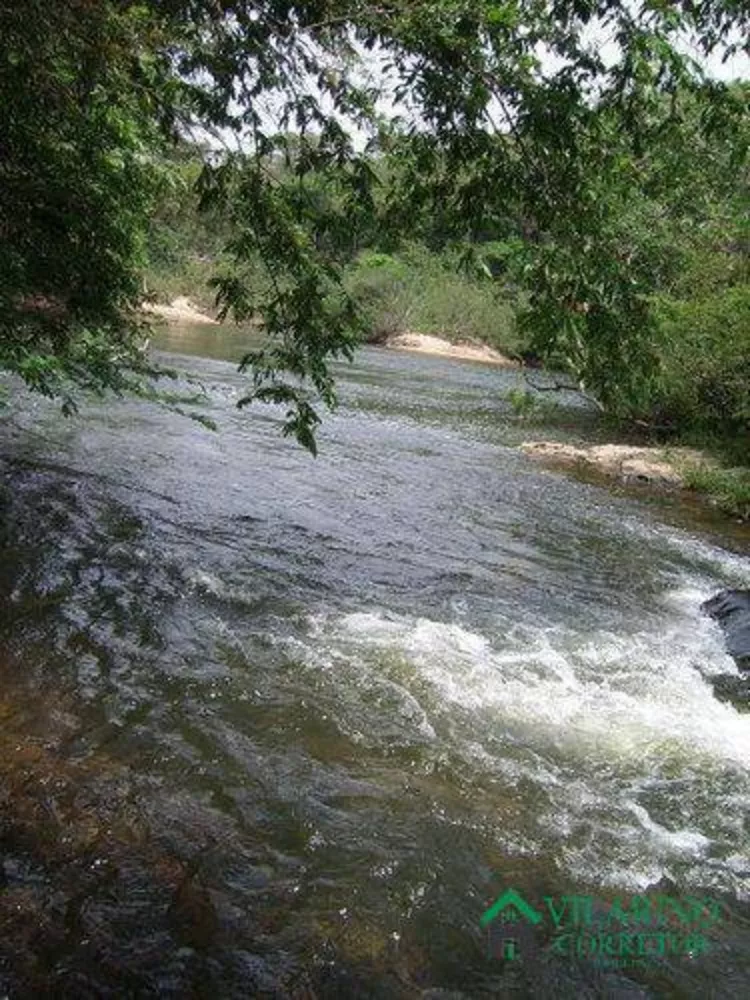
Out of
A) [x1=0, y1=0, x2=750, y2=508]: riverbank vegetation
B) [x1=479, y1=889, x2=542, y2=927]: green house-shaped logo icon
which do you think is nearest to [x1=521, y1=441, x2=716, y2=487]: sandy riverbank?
[x1=0, y1=0, x2=750, y2=508]: riverbank vegetation

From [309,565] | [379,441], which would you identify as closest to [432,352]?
[379,441]

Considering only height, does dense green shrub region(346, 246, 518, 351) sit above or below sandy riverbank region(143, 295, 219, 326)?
above

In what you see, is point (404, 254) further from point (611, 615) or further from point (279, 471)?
point (279, 471)

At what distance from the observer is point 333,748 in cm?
541

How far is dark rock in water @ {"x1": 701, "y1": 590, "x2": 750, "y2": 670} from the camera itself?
324 inches

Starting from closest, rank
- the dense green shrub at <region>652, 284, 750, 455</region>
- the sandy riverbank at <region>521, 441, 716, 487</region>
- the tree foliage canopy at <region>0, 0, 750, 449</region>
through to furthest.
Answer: the tree foliage canopy at <region>0, 0, 750, 449</region>
the sandy riverbank at <region>521, 441, 716, 487</region>
the dense green shrub at <region>652, 284, 750, 455</region>

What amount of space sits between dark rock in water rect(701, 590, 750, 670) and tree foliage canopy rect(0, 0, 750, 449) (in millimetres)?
4833

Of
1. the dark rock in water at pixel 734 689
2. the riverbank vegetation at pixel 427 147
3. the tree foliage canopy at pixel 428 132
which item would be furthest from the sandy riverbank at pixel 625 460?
the tree foliage canopy at pixel 428 132

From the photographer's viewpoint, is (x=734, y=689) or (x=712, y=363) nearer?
(x=734, y=689)

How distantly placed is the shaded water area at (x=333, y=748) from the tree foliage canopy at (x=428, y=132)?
84.1 inches

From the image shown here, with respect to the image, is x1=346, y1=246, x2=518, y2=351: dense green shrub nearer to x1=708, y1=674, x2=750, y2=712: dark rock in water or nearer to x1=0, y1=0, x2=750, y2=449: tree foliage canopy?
x1=708, y1=674, x2=750, y2=712: dark rock in water

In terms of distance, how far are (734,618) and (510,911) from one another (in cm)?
591

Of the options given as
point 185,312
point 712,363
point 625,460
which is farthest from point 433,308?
point 625,460

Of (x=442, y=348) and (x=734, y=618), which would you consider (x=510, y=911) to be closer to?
(x=734, y=618)
